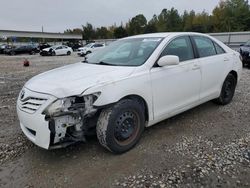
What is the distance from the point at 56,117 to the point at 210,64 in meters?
2.94

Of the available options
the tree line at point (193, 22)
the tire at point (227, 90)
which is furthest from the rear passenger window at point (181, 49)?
the tree line at point (193, 22)

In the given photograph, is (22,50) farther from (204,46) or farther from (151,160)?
(151,160)

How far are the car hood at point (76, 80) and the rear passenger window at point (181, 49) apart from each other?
83 cm

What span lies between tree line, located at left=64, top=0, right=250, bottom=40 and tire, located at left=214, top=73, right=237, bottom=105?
176 ft

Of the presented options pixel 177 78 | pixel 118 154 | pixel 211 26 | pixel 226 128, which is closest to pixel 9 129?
pixel 118 154

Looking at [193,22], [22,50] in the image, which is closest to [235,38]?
[22,50]

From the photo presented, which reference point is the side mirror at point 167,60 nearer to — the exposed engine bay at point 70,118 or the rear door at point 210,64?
the rear door at point 210,64

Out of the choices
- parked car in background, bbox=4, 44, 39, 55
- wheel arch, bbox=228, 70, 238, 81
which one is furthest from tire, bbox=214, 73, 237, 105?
parked car in background, bbox=4, 44, 39, 55

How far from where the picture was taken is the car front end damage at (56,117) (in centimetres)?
265

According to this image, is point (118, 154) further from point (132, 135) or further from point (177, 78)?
point (177, 78)

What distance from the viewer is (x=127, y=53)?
3793mm

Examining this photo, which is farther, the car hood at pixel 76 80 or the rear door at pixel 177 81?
the rear door at pixel 177 81

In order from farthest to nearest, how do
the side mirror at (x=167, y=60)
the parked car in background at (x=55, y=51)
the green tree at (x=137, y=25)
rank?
the green tree at (x=137, y=25)
the parked car in background at (x=55, y=51)
the side mirror at (x=167, y=60)

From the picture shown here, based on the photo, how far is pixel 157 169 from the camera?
279 centimetres
